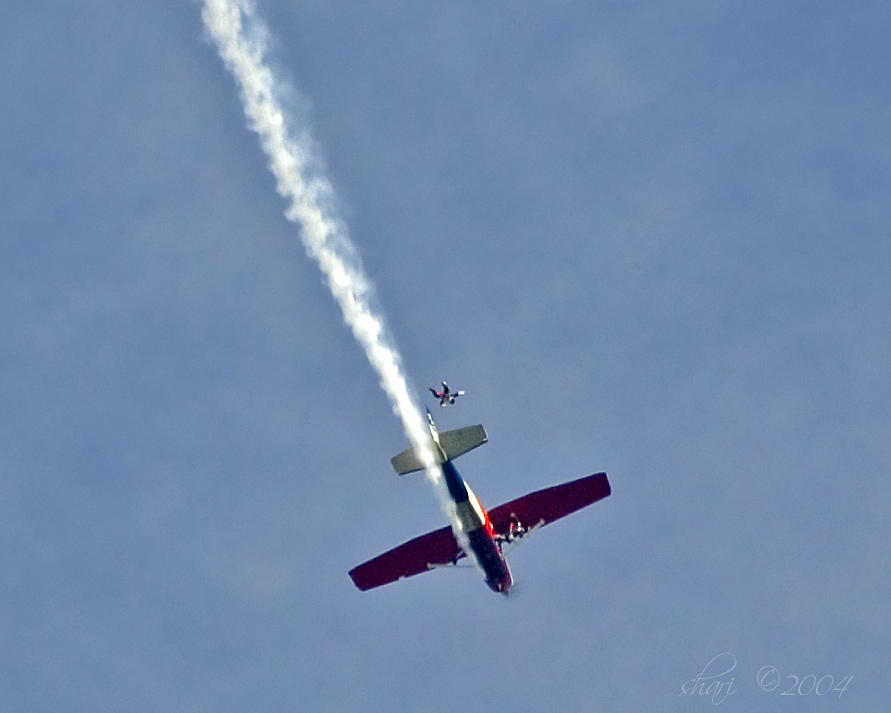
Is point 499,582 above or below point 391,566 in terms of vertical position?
below

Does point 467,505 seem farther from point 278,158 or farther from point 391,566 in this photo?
point 278,158

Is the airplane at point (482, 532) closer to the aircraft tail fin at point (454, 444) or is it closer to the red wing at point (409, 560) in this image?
the red wing at point (409, 560)

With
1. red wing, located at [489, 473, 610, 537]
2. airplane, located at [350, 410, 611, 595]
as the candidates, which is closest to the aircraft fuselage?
airplane, located at [350, 410, 611, 595]

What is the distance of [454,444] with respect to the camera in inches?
1300

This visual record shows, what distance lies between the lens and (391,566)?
140 feet

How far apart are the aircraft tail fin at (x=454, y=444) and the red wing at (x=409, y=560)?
8.35 m

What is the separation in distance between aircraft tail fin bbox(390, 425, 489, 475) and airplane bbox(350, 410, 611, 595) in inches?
58.7

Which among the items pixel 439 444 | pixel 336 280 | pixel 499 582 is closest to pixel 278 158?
pixel 336 280

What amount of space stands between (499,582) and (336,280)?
11668mm

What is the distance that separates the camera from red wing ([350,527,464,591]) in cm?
4203

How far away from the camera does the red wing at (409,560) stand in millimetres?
42031

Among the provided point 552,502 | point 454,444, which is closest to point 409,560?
point 552,502

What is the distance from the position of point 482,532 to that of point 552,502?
14.0 ft

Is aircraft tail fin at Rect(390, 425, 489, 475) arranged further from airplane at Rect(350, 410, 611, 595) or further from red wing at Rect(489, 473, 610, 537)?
red wing at Rect(489, 473, 610, 537)
